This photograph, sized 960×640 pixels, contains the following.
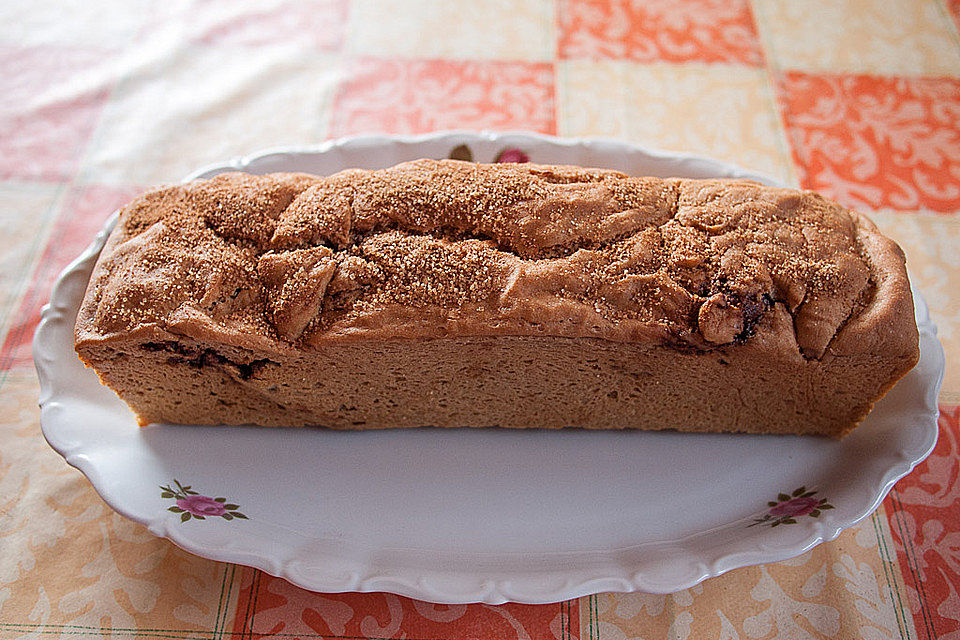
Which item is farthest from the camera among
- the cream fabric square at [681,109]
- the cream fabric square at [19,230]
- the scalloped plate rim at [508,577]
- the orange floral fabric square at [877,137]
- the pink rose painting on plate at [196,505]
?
the cream fabric square at [681,109]

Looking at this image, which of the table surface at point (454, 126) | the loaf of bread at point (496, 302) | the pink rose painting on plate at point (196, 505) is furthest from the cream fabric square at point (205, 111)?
the pink rose painting on plate at point (196, 505)

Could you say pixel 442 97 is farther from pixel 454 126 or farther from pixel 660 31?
pixel 660 31

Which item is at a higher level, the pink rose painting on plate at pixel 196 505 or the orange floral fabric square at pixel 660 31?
the orange floral fabric square at pixel 660 31

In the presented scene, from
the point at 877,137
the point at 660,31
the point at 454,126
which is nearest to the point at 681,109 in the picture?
the point at 660,31

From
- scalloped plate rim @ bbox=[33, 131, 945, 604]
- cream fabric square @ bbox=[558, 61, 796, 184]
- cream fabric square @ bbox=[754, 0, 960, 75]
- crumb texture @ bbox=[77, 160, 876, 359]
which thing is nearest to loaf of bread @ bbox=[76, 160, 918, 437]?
crumb texture @ bbox=[77, 160, 876, 359]

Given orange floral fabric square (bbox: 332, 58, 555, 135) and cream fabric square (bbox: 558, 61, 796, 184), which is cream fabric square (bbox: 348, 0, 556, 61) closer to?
orange floral fabric square (bbox: 332, 58, 555, 135)

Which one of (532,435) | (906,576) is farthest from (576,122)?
(906,576)

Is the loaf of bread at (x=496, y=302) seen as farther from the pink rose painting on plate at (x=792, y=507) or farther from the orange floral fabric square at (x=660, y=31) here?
the orange floral fabric square at (x=660, y=31)

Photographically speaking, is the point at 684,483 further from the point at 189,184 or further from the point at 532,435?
the point at 189,184
